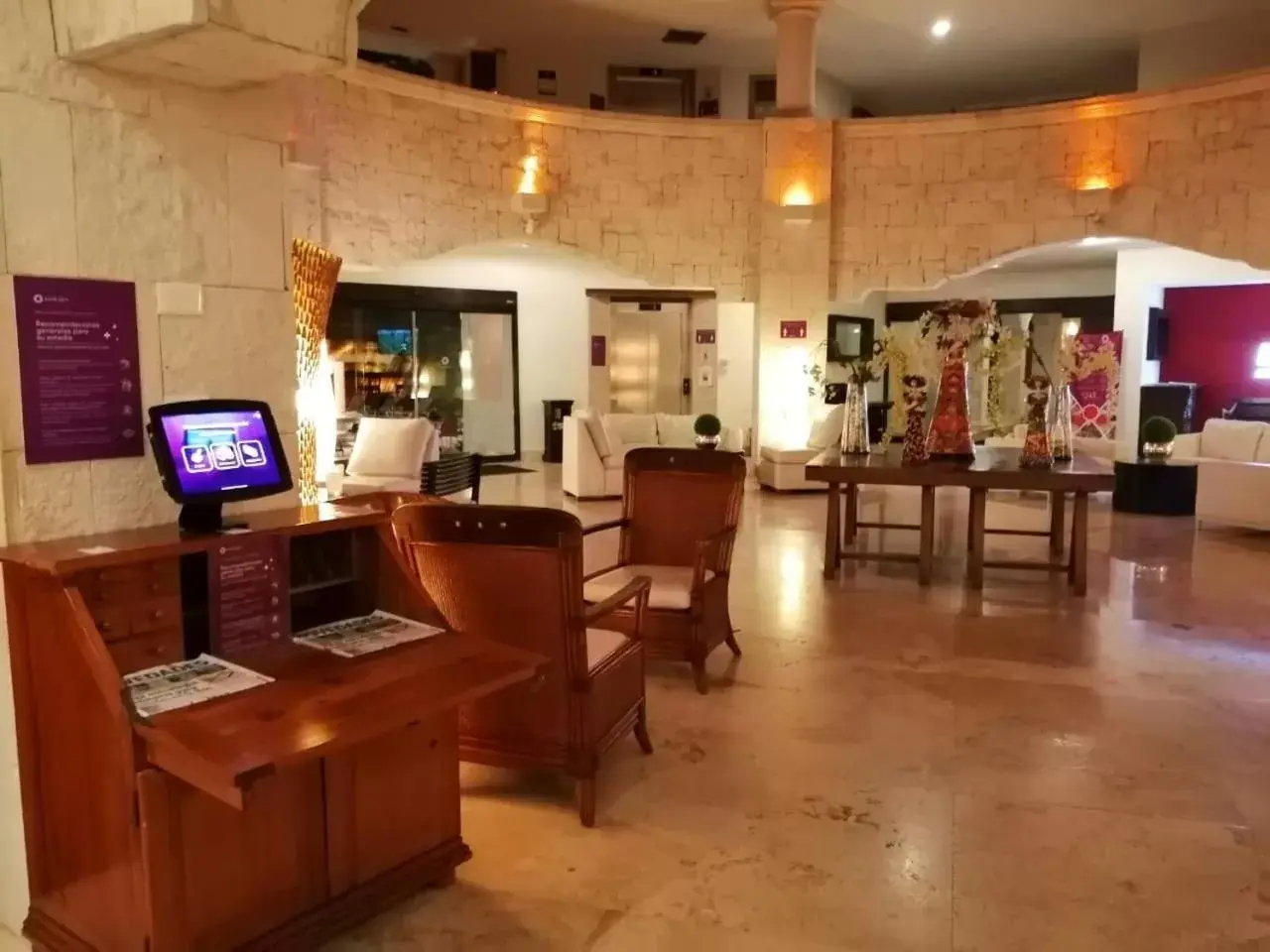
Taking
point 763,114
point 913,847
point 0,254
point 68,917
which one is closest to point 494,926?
point 68,917

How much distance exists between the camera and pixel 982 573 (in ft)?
21.4

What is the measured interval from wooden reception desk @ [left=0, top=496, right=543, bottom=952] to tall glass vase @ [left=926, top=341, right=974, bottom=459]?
15.6 ft

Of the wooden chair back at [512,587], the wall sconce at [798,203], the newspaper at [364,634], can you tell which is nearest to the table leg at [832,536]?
the wooden chair back at [512,587]

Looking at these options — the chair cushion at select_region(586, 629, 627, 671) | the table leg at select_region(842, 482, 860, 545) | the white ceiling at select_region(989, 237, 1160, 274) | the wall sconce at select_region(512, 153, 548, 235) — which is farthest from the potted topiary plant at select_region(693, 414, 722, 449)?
the chair cushion at select_region(586, 629, 627, 671)

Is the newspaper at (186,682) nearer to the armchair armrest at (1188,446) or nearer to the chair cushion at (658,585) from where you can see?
the chair cushion at (658,585)

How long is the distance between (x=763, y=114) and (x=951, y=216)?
3085 millimetres

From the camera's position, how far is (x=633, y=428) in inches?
433

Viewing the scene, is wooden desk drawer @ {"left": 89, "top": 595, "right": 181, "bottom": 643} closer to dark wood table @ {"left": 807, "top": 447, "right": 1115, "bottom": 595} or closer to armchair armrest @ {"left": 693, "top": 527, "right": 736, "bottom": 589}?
armchair armrest @ {"left": 693, "top": 527, "right": 736, "bottom": 589}

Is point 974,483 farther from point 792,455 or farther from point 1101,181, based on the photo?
point 1101,181

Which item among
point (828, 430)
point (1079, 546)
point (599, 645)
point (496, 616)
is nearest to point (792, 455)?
point (828, 430)

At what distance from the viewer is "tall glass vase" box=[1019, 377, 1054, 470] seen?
6238 mm

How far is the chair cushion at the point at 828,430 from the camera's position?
35.2 ft

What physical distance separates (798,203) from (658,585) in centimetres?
714

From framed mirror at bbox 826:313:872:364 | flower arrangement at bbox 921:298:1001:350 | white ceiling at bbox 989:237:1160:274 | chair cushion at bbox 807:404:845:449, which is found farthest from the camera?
framed mirror at bbox 826:313:872:364
